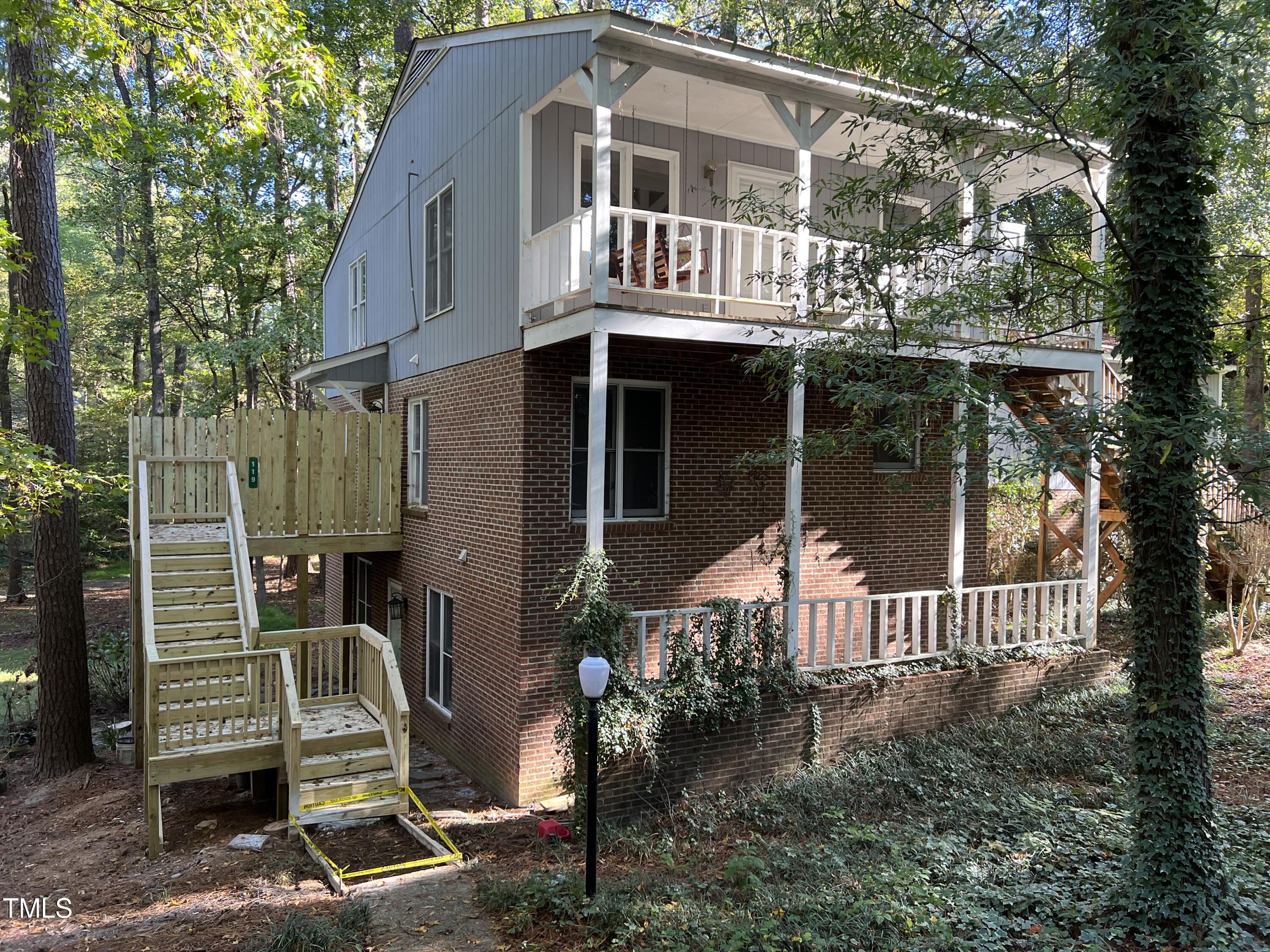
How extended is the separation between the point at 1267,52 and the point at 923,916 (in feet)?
19.5

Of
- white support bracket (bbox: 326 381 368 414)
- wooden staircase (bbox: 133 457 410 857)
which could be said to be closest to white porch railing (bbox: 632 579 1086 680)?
wooden staircase (bbox: 133 457 410 857)

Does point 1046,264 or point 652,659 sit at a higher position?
point 1046,264

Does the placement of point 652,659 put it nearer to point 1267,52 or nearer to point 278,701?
point 278,701

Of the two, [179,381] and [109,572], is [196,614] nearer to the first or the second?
[179,381]

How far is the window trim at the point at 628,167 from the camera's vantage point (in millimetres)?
9703

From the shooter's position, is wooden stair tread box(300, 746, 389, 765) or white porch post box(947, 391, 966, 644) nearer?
wooden stair tread box(300, 746, 389, 765)

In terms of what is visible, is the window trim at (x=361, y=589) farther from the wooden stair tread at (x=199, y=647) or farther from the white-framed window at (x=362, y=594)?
the wooden stair tread at (x=199, y=647)

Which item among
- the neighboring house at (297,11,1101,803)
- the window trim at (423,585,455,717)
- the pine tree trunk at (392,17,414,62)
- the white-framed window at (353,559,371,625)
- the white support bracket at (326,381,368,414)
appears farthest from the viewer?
the pine tree trunk at (392,17,414,62)

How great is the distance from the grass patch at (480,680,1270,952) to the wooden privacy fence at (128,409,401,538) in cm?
649

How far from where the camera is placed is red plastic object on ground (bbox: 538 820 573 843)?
23.2ft

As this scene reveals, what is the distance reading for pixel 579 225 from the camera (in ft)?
25.6

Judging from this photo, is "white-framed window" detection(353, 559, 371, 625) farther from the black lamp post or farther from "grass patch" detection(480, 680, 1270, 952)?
the black lamp post

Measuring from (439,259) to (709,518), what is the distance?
5.51 meters

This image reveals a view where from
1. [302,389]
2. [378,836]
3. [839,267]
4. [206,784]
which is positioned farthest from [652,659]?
[302,389]
